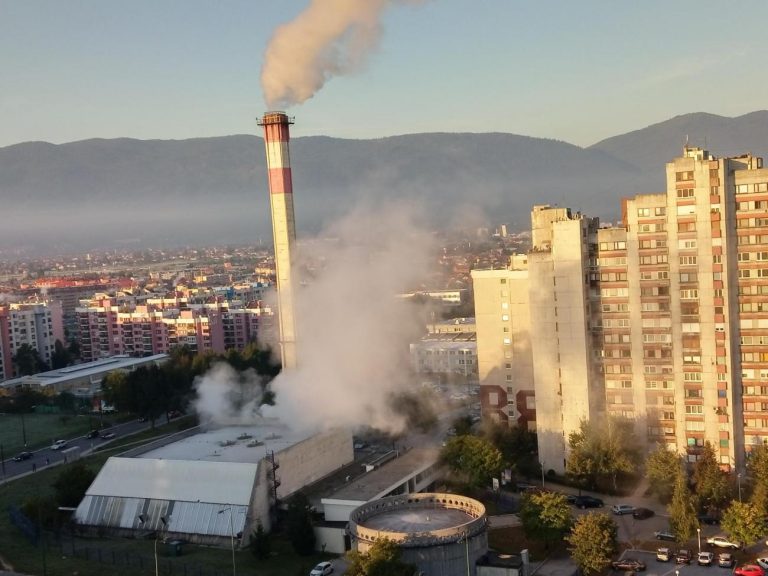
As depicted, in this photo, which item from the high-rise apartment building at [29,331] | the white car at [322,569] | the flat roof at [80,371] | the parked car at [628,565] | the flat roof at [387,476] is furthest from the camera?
the high-rise apartment building at [29,331]

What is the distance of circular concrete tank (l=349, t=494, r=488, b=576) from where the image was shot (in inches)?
896

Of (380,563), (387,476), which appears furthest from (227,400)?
(380,563)

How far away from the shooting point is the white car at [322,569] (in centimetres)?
2325

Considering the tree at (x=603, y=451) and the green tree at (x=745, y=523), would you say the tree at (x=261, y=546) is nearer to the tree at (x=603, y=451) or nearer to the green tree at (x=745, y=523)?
the tree at (x=603, y=451)

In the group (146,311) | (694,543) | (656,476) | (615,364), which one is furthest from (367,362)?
(146,311)

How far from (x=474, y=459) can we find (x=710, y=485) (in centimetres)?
750

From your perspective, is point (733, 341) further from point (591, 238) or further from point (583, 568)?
point (583, 568)

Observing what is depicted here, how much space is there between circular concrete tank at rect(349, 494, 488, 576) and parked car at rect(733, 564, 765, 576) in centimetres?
639

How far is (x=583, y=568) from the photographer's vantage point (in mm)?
22922

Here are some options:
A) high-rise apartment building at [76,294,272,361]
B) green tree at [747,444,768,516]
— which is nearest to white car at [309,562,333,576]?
green tree at [747,444,768,516]

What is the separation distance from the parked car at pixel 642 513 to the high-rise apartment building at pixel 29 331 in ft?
174

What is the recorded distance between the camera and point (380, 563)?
20.7 meters

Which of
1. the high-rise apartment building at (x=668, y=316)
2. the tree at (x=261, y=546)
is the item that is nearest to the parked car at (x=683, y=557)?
the high-rise apartment building at (x=668, y=316)

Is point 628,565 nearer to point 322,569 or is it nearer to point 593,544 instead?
point 593,544
